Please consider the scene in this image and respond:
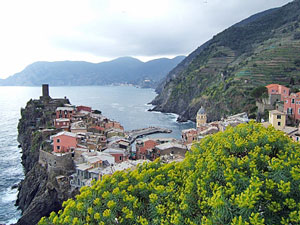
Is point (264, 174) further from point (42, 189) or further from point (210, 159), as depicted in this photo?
point (42, 189)

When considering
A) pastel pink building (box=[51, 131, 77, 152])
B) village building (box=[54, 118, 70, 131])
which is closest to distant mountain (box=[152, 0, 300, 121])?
village building (box=[54, 118, 70, 131])

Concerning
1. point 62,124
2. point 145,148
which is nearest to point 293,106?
point 145,148

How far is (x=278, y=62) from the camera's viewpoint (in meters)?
69.4

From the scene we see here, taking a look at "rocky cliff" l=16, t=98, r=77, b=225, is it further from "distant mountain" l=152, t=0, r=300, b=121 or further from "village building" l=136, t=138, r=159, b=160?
"distant mountain" l=152, t=0, r=300, b=121

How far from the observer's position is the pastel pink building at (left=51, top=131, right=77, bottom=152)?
1286 inches

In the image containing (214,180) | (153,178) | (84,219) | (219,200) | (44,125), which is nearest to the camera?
(219,200)

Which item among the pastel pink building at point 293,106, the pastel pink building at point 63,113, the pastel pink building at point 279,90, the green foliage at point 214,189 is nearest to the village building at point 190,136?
the pastel pink building at point 293,106

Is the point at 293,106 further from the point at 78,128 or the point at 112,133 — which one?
the point at 78,128

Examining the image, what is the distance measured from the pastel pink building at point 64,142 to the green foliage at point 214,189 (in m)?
23.1

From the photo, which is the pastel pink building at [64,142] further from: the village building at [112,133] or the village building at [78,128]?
the village building at [112,133]

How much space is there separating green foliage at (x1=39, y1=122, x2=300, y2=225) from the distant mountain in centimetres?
4847

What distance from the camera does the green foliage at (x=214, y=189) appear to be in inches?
269

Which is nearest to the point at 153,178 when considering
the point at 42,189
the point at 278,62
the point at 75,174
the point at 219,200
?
the point at 219,200

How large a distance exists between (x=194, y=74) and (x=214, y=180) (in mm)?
104920
